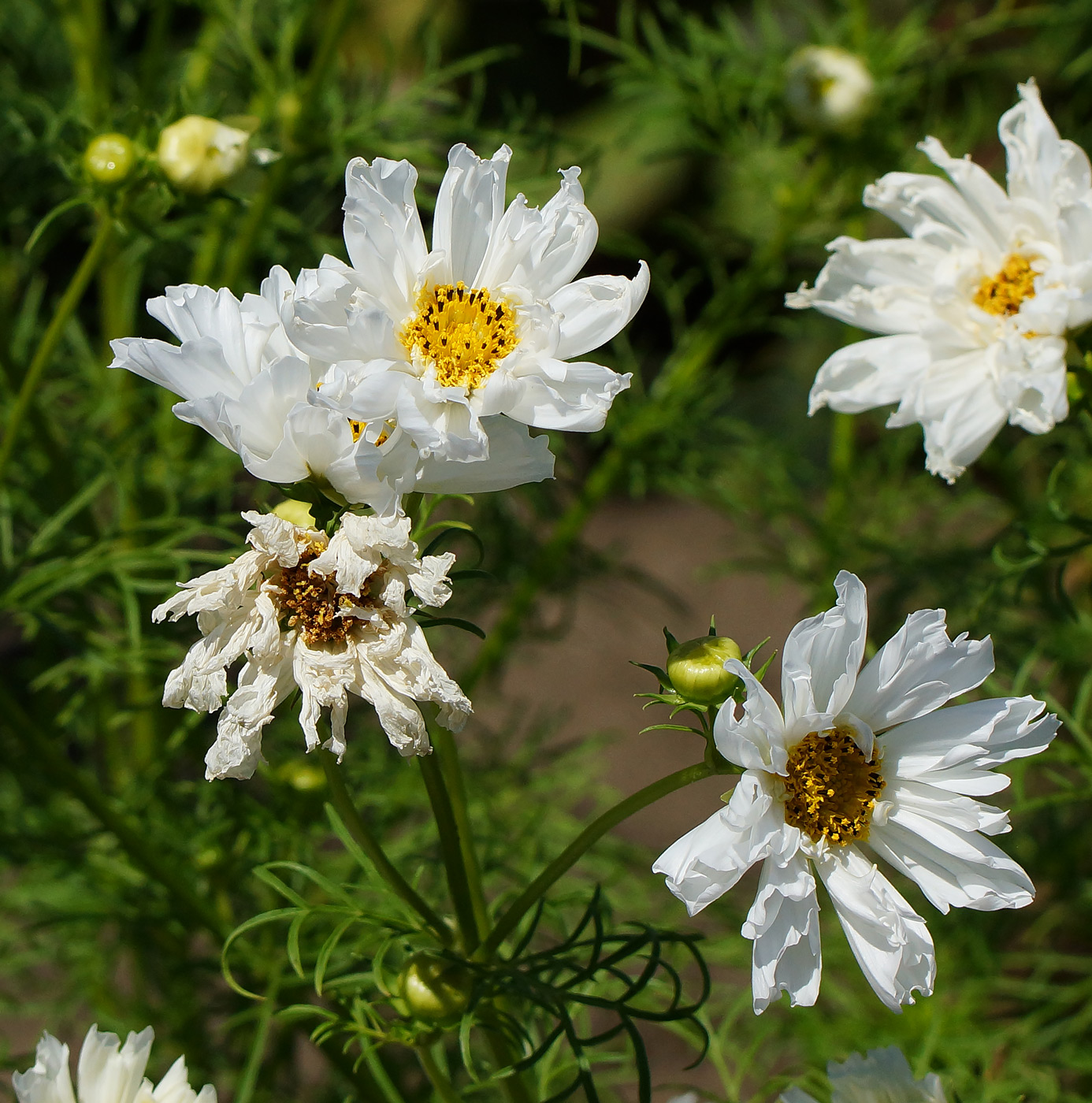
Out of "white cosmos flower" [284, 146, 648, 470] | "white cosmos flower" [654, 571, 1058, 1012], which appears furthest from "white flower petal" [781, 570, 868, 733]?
"white cosmos flower" [284, 146, 648, 470]

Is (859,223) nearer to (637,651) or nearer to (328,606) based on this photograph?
(328,606)

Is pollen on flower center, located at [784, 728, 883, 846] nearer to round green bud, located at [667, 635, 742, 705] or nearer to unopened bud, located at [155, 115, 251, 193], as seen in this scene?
round green bud, located at [667, 635, 742, 705]

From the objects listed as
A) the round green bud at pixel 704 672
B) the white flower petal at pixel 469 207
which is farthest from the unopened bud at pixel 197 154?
the round green bud at pixel 704 672

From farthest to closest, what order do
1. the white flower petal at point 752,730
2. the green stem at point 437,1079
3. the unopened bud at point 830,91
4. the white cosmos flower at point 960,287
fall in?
1. the unopened bud at point 830,91
2. the white cosmos flower at point 960,287
3. the green stem at point 437,1079
4. the white flower petal at point 752,730

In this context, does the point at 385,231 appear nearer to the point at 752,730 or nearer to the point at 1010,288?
the point at 752,730

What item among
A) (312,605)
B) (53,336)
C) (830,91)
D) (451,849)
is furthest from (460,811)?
(830,91)

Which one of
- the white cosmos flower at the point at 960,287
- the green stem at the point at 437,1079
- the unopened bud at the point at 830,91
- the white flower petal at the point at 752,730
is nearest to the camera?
the white flower petal at the point at 752,730

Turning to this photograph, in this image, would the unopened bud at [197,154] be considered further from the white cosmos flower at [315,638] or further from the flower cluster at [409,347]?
the white cosmos flower at [315,638]
